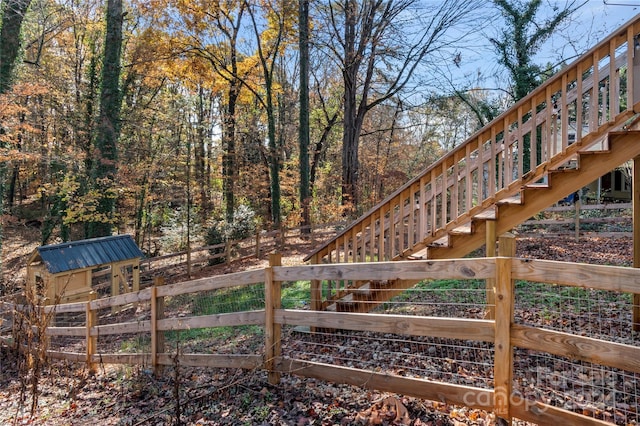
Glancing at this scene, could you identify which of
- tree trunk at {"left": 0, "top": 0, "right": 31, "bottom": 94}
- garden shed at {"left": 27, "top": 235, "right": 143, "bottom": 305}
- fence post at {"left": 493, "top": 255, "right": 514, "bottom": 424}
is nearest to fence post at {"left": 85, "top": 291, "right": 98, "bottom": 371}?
garden shed at {"left": 27, "top": 235, "right": 143, "bottom": 305}

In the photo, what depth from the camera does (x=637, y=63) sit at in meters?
3.75

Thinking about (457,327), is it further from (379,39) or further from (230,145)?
(230,145)

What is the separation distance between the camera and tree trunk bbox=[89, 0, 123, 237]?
11711mm

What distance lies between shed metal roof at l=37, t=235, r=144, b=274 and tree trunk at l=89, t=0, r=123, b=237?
2727mm

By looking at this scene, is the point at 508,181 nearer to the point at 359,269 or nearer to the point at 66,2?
the point at 359,269

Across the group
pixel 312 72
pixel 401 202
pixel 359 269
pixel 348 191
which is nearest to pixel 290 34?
pixel 312 72

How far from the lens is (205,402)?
3.36 m

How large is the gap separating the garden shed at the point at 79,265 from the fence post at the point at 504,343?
8022 millimetres

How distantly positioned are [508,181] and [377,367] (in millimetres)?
2438

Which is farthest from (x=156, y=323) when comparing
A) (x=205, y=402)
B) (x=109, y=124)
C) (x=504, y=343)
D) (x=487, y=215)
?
(x=109, y=124)

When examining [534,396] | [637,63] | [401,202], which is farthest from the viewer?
[401,202]

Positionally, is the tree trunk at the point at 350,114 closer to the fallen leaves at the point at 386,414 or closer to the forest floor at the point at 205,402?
the forest floor at the point at 205,402

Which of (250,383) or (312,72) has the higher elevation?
(312,72)

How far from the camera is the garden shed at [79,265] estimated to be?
26.1 feet
